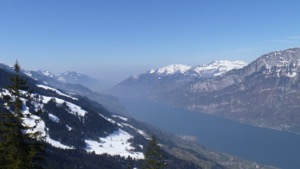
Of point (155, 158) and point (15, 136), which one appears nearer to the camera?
point (15, 136)

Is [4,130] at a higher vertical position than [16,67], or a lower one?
lower

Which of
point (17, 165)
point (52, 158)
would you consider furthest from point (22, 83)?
point (52, 158)

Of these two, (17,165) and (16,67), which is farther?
(16,67)

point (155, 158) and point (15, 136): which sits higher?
point (15, 136)

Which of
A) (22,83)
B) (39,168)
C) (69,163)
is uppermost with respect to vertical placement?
(22,83)

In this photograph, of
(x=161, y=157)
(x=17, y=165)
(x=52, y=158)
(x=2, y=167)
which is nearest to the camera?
(x=17, y=165)

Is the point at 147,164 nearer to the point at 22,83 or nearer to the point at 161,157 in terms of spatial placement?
the point at 161,157

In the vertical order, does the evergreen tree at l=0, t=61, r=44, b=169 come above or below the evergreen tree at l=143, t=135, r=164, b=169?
above

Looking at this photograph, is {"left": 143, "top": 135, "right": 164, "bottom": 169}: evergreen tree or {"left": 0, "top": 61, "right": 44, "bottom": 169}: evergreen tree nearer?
{"left": 0, "top": 61, "right": 44, "bottom": 169}: evergreen tree

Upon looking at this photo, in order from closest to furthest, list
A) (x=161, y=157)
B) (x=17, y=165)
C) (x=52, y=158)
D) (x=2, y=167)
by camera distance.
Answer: (x=17, y=165) < (x=2, y=167) < (x=161, y=157) < (x=52, y=158)

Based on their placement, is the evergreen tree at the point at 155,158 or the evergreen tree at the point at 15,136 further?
the evergreen tree at the point at 155,158

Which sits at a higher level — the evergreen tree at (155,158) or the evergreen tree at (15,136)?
the evergreen tree at (15,136)
